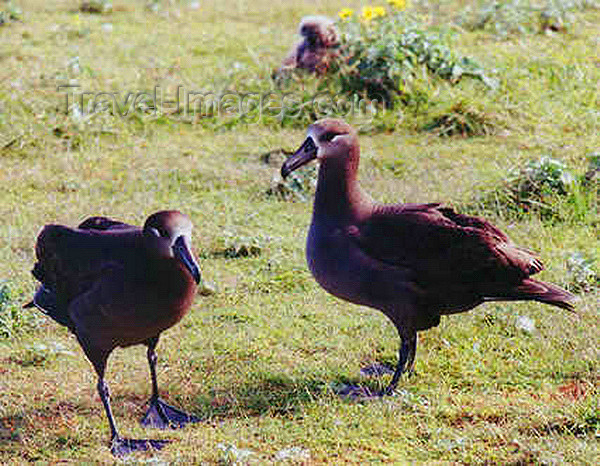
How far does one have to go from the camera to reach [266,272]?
6141 millimetres

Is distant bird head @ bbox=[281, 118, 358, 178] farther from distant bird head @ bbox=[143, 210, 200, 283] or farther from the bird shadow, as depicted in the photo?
the bird shadow

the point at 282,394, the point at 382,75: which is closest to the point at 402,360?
the point at 282,394

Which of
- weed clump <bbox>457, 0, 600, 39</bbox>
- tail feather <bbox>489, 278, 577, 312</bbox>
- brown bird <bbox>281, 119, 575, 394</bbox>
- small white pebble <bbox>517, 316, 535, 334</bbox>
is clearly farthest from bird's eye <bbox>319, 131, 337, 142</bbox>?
weed clump <bbox>457, 0, 600, 39</bbox>

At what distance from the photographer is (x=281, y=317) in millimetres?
5605

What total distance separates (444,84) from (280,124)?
141cm

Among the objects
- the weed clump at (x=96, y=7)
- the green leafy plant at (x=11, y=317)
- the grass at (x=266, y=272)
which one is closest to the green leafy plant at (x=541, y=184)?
the grass at (x=266, y=272)

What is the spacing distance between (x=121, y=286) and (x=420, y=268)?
1.34 meters

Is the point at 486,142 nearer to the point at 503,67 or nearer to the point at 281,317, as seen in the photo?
the point at 503,67

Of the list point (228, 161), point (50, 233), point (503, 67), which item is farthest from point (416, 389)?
point (503, 67)

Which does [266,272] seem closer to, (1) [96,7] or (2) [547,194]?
(2) [547,194]

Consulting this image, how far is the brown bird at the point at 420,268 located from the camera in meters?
4.58

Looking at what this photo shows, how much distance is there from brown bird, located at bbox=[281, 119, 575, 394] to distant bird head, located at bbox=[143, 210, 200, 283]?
772 millimetres

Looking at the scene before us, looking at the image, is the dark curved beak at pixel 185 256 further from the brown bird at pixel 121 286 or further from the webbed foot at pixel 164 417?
the webbed foot at pixel 164 417

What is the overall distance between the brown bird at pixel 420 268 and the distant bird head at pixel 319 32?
4.45 m
